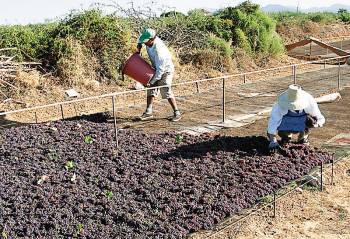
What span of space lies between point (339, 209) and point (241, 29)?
11.9 meters

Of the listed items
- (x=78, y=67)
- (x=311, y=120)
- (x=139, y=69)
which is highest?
(x=139, y=69)

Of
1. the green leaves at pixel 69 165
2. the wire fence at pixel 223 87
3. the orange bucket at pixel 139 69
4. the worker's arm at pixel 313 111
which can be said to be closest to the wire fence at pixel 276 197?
the worker's arm at pixel 313 111

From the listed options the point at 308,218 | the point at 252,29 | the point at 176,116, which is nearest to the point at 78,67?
the point at 176,116

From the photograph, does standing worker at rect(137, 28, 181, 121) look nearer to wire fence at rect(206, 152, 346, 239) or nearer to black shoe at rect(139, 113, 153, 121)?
black shoe at rect(139, 113, 153, 121)

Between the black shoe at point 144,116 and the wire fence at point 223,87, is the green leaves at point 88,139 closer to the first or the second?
the wire fence at point 223,87

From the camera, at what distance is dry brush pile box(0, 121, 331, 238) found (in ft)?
14.5

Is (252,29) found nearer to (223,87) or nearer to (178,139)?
(223,87)

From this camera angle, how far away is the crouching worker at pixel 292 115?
5.86 m

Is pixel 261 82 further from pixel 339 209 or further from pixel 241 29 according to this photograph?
pixel 339 209

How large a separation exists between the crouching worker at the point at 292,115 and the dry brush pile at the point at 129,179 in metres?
0.25

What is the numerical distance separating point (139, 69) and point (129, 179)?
277 cm

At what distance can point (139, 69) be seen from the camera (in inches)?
303

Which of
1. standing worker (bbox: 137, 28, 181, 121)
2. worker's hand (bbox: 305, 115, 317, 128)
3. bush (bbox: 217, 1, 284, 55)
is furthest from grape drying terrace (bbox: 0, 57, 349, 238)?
bush (bbox: 217, 1, 284, 55)

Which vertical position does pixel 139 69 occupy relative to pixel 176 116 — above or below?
above
